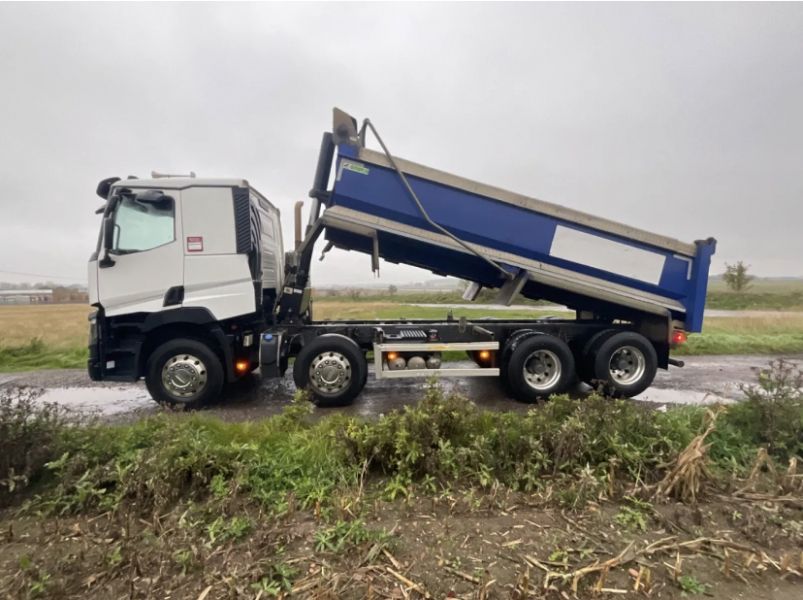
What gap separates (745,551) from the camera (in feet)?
7.65

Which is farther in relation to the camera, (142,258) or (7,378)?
(7,378)

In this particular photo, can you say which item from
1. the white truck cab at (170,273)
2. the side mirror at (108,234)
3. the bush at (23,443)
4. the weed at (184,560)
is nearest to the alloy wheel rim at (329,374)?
the white truck cab at (170,273)

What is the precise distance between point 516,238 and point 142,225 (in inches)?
194

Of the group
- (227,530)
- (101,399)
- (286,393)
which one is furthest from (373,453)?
(101,399)

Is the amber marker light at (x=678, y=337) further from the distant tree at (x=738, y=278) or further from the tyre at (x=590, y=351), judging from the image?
the distant tree at (x=738, y=278)

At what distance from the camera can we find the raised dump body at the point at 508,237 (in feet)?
17.9

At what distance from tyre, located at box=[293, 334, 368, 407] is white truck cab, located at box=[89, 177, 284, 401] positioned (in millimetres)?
968

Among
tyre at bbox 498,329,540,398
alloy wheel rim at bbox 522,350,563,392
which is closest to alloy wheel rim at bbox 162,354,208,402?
tyre at bbox 498,329,540,398

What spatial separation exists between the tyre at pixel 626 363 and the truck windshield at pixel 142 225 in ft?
20.1

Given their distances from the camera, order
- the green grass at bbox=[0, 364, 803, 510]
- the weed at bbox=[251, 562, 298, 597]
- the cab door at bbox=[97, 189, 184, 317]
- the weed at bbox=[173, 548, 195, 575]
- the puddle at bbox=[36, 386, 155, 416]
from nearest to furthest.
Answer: the weed at bbox=[251, 562, 298, 597]
the weed at bbox=[173, 548, 195, 575]
the green grass at bbox=[0, 364, 803, 510]
the cab door at bbox=[97, 189, 184, 317]
the puddle at bbox=[36, 386, 155, 416]

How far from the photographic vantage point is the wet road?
5.65 meters

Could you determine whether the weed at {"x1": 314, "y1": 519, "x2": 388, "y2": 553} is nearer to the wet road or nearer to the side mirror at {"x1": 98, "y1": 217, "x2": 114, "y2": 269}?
the wet road

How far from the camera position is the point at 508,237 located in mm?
5648

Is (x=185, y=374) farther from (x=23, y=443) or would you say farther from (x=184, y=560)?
(x=184, y=560)
